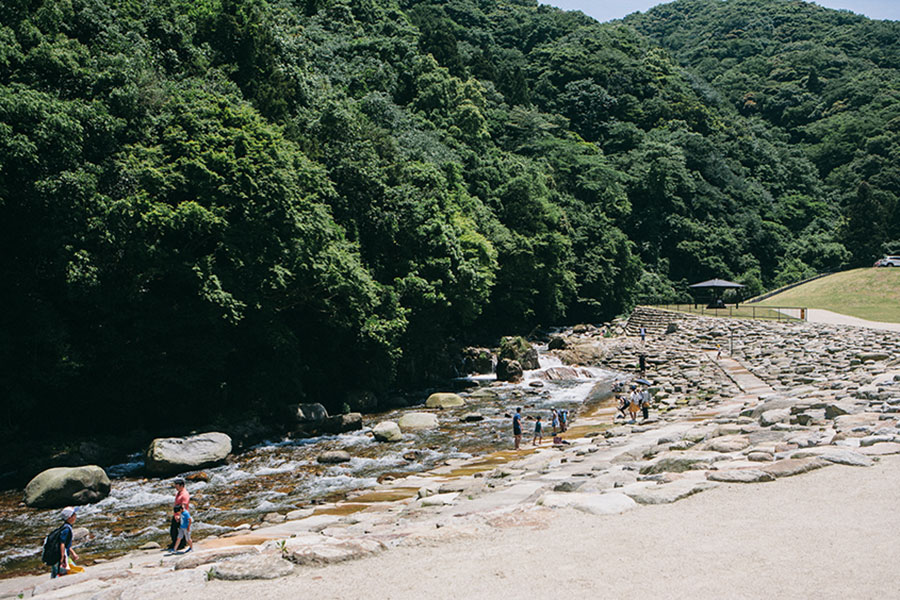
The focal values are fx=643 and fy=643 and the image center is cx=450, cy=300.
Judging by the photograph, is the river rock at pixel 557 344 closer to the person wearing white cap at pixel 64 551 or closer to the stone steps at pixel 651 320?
the stone steps at pixel 651 320

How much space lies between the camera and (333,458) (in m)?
22.1

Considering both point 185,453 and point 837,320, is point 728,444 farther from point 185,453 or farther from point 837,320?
point 837,320

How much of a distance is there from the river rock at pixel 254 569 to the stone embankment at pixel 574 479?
0.02m

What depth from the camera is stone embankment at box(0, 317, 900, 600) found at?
31.7ft

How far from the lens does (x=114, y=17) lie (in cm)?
3059

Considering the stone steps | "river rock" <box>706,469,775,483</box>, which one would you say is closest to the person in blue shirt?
"river rock" <box>706,469,775,483</box>

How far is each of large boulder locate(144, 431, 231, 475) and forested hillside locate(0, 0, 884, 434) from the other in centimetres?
411

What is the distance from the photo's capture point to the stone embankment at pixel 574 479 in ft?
31.7

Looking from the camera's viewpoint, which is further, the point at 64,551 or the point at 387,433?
the point at 387,433

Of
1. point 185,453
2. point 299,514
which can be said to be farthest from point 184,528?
point 185,453

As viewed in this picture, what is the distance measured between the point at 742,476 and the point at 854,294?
6397 centimetres

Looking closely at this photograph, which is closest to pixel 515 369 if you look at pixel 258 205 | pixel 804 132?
pixel 258 205

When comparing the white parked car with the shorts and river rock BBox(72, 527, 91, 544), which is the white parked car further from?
river rock BBox(72, 527, 91, 544)

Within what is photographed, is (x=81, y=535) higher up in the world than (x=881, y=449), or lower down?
lower down
